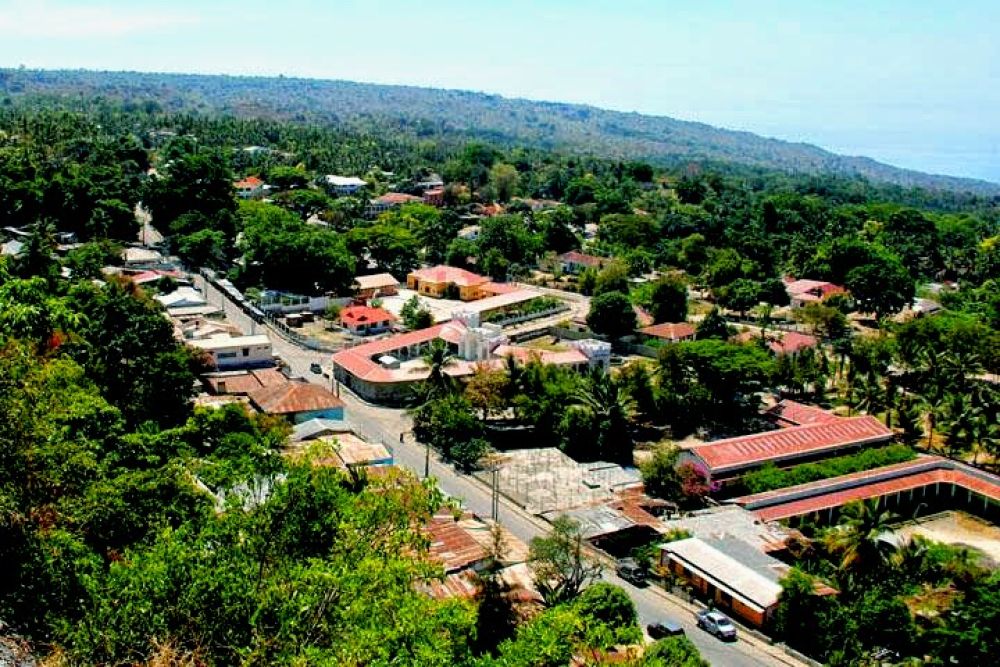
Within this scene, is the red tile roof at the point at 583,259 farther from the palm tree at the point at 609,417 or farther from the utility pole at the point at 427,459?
the utility pole at the point at 427,459

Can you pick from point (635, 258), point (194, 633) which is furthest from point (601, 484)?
point (635, 258)

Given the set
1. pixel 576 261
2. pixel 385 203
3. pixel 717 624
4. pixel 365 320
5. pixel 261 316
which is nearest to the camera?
pixel 717 624

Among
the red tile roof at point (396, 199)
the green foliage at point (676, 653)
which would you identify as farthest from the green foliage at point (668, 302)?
the red tile roof at point (396, 199)

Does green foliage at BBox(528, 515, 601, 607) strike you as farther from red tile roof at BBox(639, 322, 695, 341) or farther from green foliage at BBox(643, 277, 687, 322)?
green foliage at BBox(643, 277, 687, 322)

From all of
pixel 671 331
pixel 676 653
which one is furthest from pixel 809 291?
pixel 676 653

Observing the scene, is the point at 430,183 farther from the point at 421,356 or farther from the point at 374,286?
the point at 421,356

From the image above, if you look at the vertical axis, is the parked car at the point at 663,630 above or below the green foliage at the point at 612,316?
below
